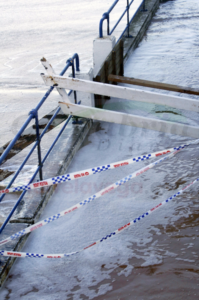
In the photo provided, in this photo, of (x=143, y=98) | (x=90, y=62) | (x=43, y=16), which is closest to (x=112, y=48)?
(x=90, y=62)

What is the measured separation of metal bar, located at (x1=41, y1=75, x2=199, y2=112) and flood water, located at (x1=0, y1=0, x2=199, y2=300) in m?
1.10

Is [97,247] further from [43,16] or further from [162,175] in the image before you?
[43,16]

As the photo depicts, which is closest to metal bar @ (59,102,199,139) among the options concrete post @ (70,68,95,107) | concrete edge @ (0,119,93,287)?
concrete edge @ (0,119,93,287)

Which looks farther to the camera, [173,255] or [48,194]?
[48,194]

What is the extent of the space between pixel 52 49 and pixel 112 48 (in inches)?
180

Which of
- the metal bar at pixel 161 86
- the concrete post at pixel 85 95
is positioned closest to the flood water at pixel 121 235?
the concrete post at pixel 85 95

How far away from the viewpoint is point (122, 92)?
12.2 feet

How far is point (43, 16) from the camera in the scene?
608 inches

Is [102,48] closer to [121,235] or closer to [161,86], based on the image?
[161,86]

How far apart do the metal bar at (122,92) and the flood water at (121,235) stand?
1.10 m

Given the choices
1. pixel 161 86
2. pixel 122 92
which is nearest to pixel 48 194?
pixel 122 92

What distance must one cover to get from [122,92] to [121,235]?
1574 mm

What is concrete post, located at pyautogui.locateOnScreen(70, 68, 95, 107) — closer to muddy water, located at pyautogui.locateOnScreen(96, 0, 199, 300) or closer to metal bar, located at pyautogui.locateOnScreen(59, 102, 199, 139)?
muddy water, located at pyautogui.locateOnScreen(96, 0, 199, 300)

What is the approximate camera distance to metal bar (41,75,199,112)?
361 centimetres
